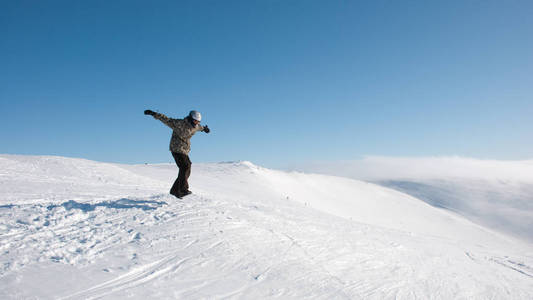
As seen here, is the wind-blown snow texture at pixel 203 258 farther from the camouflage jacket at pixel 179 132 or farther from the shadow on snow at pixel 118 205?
the camouflage jacket at pixel 179 132

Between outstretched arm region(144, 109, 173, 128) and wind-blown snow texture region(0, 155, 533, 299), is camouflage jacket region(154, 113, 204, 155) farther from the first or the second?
wind-blown snow texture region(0, 155, 533, 299)

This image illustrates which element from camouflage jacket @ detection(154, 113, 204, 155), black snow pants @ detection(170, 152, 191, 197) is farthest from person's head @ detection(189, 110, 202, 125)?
black snow pants @ detection(170, 152, 191, 197)

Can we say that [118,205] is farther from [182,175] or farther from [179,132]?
[179,132]

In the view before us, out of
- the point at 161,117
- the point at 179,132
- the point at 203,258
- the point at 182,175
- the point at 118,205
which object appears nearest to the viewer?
the point at 203,258

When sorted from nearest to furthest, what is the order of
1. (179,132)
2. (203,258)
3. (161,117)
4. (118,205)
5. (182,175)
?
(203,258) → (118,205) → (161,117) → (179,132) → (182,175)

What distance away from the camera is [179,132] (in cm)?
684

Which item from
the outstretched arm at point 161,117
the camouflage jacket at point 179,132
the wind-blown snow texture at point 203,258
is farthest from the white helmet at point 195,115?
the wind-blown snow texture at point 203,258

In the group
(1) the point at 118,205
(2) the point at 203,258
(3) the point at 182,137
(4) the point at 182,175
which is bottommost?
(2) the point at 203,258

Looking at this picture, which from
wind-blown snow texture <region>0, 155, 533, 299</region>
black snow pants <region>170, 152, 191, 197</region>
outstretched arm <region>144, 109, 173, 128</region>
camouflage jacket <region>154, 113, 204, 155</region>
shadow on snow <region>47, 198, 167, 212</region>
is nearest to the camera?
wind-blown snow texture <region>0, 155, 533, 299</region>

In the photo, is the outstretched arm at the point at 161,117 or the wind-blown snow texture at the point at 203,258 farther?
the outstretched arm at the point at 161,117

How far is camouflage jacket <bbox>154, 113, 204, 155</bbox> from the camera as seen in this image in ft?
22.4

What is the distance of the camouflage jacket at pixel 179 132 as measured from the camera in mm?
6820

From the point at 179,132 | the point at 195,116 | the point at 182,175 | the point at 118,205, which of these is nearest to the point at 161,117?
the point at 179,132

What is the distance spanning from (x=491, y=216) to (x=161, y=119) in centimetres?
5104
